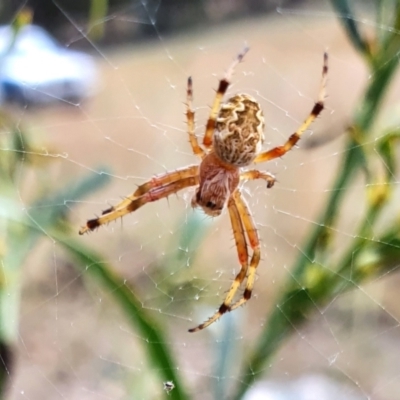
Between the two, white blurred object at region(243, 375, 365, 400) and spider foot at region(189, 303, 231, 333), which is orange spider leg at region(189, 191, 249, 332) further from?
white blurred object at region(243, 375, 365, 400)

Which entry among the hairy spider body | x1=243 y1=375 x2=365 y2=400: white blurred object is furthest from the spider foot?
x1=243 y1=375 x2=365 y2=400: white blurred object

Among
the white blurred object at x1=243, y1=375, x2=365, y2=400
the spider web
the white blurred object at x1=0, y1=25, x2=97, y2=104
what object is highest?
the white blurred object at x1=0, y1=25, x2=97, y2=104

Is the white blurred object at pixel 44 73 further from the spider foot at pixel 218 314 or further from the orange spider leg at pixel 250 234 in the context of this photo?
the spider foot at pixel 218 314

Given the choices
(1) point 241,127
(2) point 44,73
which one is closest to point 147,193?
(1) point 241,127

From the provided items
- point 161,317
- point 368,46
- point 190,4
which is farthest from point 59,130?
point 368,46

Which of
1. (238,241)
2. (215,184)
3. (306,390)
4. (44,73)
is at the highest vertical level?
(44,73)

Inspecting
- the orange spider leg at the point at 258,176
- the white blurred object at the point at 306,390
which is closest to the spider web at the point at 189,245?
the white blurred object at the point at 306,390

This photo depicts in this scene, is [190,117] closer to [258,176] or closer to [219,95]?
[219,95]
